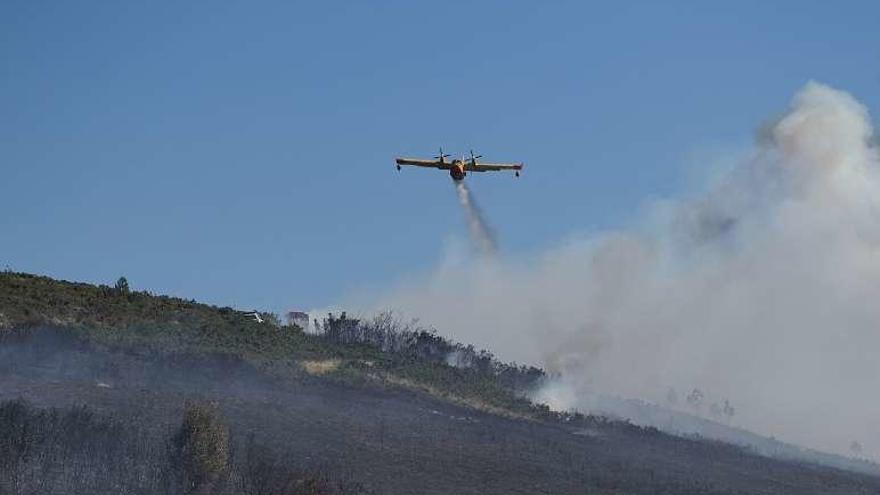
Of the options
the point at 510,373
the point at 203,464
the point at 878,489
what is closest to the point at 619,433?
the point at 878,489

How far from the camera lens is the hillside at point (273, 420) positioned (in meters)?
39.9

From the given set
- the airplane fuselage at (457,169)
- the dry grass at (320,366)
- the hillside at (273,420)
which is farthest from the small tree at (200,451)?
the dry grass at (320,366)

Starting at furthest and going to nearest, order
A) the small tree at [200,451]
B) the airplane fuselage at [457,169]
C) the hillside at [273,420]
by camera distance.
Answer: the airplane fuselage at [457,169] < the hillside at [273,420] < the small tree at [200,451]

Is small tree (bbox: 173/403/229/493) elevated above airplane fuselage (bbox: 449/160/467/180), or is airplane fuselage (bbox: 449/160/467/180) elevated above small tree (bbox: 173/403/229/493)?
airplane fuselage (bbox: 449/160/467/180)

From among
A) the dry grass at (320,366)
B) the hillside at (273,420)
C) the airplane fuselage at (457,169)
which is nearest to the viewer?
the hillside at (273,420)

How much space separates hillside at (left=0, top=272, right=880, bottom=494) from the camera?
1572 inches

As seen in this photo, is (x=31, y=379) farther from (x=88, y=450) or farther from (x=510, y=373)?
(x=510, y=373)

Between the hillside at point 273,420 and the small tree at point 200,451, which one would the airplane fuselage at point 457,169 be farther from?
the small tree at point 200,451

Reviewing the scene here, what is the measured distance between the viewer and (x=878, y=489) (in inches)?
2768

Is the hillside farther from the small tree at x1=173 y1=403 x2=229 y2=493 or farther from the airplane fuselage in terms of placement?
the airplane fuselage

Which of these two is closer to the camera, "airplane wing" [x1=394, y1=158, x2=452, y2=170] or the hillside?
the hillside

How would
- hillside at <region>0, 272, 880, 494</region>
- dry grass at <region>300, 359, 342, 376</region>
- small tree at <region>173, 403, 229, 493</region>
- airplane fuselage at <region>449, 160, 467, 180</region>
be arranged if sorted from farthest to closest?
dry grass at <region>300, 359, 342, 376</region> → airplane fuselage at <region>449, 160, 467, 180</region> → hillside at <region>0, 272, 880, 494</region> → small tree at <region>173, 403, 229, 493</region>

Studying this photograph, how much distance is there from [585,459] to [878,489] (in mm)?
20875

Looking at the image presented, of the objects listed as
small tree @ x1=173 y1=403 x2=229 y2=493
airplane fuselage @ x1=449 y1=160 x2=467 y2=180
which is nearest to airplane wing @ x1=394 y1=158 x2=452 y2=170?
airplane fuselage @ x1=449 y1=160 x2=467 y2=180
